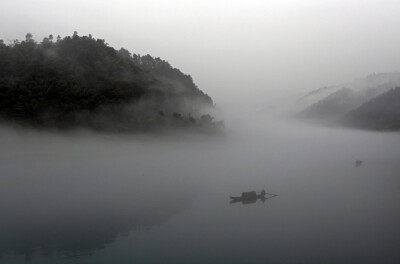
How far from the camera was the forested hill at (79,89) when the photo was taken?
24156mm

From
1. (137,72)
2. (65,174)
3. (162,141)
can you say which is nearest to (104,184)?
(65,174)

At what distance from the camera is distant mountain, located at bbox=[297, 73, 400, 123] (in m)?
52.2

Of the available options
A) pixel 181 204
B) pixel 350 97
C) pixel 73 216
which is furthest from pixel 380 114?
pixel 73 216

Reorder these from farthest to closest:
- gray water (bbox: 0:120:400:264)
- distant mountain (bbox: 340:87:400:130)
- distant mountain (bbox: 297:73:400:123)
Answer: distant mountain (bbox: 297:73:400:123) → distant mountain (bbox: 340:87:400:130) → gray water (bbox: 0:120:400:264)

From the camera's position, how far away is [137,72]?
1191 inches

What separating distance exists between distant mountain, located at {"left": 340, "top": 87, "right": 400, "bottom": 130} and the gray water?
8079 millimetres

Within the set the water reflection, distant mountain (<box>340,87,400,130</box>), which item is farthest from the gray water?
distant mountain (<box>340,87,400,130</box>)

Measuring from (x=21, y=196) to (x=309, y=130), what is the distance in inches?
1596

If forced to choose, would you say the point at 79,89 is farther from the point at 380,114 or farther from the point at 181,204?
the point at 380,114

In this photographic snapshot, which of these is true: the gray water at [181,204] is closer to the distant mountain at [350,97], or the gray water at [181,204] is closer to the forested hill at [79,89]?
the forested hill at [79,89]

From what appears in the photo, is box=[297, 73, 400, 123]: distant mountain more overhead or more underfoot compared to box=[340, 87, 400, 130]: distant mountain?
more overhead

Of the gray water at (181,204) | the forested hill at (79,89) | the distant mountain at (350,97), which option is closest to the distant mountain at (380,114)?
the distant mountain at (350,97)

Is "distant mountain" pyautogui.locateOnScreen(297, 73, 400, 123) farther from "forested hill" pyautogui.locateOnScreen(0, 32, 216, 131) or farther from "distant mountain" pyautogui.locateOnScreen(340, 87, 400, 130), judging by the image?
"forested hill" pyautogui.locateOnScreen(0, 32, 216, 131)

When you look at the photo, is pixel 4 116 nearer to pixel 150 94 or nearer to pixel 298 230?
pixel 150 94
